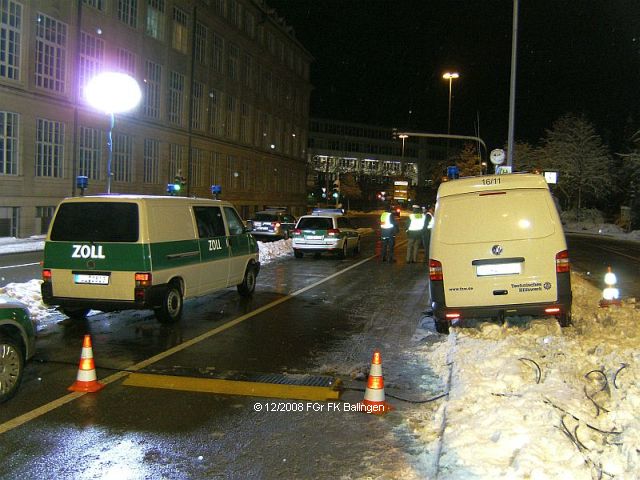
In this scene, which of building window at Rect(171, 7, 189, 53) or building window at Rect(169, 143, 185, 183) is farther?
building window at Rect(171, 7, 189, 53)

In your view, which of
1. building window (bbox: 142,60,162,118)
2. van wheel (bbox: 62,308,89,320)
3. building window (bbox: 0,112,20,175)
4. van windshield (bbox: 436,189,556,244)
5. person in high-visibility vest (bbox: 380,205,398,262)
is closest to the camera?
van windshield (bbox: 436,189,556,244)

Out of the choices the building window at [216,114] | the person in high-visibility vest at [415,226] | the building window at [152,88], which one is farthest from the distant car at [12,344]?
the building window at [216,114]

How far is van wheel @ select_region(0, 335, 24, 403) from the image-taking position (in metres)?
5.58

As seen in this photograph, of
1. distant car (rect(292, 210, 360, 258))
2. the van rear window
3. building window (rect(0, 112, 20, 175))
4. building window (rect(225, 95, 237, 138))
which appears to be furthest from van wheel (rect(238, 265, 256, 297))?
building window (rect(225, 95, 237, 138))

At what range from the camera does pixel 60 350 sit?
779cm

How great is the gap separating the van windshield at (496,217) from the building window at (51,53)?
1145 inches

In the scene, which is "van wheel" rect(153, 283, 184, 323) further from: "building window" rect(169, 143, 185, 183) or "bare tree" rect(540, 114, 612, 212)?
"bare tree" rect(540, 114, 612, 212)

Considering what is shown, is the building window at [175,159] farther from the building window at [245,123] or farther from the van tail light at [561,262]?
the van tail light at [561,262]

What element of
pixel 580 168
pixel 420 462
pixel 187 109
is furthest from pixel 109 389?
pixel 580 168

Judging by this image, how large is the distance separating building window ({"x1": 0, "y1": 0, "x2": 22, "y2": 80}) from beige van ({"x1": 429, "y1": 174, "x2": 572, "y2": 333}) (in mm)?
27724

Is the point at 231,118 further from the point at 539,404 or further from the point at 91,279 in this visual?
the point at 539,404

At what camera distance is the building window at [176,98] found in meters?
44.8

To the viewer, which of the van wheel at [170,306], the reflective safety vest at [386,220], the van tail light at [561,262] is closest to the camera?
the van tail light at [561,262]

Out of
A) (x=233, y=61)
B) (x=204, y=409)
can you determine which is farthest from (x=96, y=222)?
(x=233, y=61)
